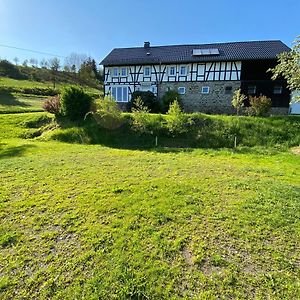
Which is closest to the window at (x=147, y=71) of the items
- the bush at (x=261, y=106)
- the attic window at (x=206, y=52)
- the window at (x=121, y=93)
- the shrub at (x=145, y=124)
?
the window at (x=121, y=93)

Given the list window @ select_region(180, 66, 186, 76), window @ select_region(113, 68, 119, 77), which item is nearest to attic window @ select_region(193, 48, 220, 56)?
window @ select_region(180, 66, 186, 76)

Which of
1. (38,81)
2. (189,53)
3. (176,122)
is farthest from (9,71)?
(176,122)

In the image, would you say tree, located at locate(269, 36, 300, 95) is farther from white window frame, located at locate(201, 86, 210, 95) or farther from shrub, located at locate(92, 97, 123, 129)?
white window frame, located at locate(201, 86, 210, 95)

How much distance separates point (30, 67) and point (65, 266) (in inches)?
2477

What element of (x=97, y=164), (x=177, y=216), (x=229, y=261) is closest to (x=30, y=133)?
(x=97, y=164)

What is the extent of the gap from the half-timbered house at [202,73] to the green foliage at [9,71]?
96.7 ft

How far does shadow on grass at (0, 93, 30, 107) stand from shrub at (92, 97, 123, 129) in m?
18.7

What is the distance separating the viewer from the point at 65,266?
3285 millimetres

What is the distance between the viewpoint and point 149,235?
3875mm

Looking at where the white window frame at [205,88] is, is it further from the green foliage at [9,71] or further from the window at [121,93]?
the green foliage at [9,71]

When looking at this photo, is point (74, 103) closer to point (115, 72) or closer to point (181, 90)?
point (181, 90)

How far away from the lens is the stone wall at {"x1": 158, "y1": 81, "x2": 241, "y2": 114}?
23109 millimetres

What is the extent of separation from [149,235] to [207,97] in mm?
21560

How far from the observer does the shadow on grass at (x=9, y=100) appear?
93.7 feet
